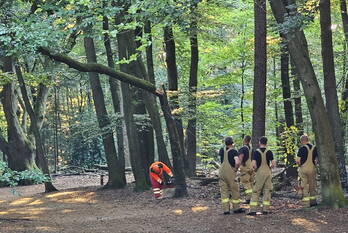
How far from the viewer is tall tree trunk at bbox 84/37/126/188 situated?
17859mm

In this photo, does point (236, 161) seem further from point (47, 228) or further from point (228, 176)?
point (47, 228)

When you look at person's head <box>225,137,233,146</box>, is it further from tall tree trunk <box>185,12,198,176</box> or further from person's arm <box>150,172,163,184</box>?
tall tree trunk <box>185,12,198,176</box>

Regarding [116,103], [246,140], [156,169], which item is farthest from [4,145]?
[246,140]

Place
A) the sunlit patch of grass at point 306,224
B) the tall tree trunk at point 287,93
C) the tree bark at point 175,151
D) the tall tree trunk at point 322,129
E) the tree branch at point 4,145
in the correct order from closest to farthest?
1. the sunlit patch of grass at point 306,224
2. the tall tree trunk at point 322,129
3. the tree bark at point 175,151
4. the tall tree trunk at point 287,93
5. the tree branch at point 4,145

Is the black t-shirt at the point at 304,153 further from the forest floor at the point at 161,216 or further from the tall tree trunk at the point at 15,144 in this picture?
the tall tree trunk at the point at 15,144

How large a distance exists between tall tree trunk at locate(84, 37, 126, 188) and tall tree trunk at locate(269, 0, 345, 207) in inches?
386

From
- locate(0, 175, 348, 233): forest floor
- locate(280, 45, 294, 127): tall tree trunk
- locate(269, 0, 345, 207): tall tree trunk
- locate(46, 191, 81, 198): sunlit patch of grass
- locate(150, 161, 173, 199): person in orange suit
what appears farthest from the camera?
locate(46, 191, 81, 198): sunlit patch of grass

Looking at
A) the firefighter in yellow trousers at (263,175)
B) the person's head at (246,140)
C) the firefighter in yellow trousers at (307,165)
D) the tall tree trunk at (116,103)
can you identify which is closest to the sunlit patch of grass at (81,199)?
the tall tree trunk at (116,103)

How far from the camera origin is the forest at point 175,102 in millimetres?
9297

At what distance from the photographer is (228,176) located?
10.2m

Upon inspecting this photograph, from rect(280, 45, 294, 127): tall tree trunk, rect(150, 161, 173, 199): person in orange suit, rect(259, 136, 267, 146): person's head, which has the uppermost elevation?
rect(280, 45, 294, 127): tall tree trunk

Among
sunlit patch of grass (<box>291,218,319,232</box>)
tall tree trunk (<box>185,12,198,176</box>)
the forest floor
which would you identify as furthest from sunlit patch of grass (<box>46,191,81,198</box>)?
sunlit patch of grass (<box>291,218,319,232</box>)

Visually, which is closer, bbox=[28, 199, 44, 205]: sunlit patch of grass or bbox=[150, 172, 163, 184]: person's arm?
bbox=[150, 172, 163, 184]: person's arm

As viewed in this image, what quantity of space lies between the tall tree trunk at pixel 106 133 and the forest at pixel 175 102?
44 millimetres
